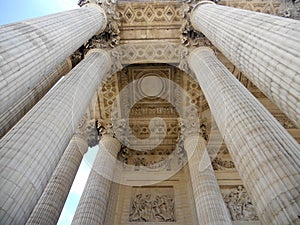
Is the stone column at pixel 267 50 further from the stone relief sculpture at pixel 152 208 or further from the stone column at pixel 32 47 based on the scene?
the stone relief sculpture at pixel 152 208

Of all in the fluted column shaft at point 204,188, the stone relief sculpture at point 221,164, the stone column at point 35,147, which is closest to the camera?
the stone column at point 35,147

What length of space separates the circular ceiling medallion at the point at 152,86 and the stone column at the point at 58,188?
4150 millimetres

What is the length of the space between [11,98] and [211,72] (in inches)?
224

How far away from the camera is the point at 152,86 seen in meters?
14.9

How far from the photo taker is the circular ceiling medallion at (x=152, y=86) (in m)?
14.7

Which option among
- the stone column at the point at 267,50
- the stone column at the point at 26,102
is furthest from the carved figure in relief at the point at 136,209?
the stone column at the point at 267,50

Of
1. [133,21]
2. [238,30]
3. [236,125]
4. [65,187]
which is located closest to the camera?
[236,125]

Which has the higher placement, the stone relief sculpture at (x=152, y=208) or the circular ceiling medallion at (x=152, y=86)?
the circular ceiling medallion at (x=152, y=86)

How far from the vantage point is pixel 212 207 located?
28.7 feet

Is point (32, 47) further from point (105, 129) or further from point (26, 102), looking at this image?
point (105, 129)

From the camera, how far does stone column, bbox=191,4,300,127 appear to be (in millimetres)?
4719

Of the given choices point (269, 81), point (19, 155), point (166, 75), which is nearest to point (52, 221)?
point (19, 155)

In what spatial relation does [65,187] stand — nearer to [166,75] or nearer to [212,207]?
[212,207]

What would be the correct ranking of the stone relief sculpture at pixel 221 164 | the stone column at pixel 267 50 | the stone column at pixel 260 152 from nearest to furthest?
A: 1. the stone column at pixel 260 152
2. the stone column at pixel 267 50
3. the stone relief sculpture at pixel 221 164
